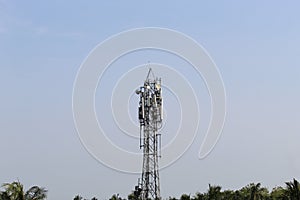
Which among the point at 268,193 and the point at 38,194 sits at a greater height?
the point at 268,193

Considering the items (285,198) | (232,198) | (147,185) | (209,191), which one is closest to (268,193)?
(232,198)

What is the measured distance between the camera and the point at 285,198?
4738 cm

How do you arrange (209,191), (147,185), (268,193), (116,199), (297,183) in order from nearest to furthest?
(297,183) → (147,185) → (209,191) → (268,193) → (116,199)

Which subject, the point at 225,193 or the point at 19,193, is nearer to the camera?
the point at 19,193

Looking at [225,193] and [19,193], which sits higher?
Result: [225,193]

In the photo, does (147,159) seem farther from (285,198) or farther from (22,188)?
(22,188)

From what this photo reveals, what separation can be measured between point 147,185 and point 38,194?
22784 millimetres

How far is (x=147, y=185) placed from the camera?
45812 mm

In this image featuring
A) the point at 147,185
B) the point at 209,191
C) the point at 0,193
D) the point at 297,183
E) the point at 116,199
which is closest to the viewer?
the point at 0,193

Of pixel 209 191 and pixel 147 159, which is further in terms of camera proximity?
pixel 209 191

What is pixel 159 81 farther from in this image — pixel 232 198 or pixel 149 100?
pixel 232 198

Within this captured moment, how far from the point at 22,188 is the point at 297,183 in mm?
22435

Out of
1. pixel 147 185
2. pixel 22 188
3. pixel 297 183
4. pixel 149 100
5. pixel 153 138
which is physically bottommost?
pixel 22 188

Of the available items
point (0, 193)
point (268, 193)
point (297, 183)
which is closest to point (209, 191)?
point (268, 193)
